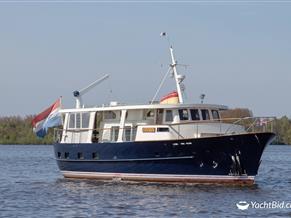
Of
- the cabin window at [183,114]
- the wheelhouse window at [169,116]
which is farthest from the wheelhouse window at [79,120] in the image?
the cabin window at [183,114]

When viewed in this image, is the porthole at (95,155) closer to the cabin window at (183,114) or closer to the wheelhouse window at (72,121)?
the wheelhouse window at (72,121)

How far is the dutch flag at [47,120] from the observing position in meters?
42.2

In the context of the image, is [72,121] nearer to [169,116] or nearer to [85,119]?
Result: [85,119]

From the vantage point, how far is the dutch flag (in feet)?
139

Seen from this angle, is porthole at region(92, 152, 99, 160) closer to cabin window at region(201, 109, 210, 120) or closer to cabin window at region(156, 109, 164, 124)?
cabin window at region(156, 109, 164, 124)

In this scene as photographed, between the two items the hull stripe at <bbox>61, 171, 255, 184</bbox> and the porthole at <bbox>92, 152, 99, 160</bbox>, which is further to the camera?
the porthole at <bbox>92, 152, 99, 160</bbox>

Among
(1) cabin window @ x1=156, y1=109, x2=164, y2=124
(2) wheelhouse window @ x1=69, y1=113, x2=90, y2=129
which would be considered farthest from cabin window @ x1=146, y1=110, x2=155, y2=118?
(2) wheelhouse window @ x1=69, y1=113, x2=90, y2=129

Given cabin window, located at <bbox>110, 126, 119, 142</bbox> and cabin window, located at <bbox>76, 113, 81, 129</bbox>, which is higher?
cabin window, located at <bbox>76, 113, 81, 129</bbox>

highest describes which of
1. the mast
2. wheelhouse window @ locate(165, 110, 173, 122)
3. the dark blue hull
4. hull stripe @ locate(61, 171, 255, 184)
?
the mast

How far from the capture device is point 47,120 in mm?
42688

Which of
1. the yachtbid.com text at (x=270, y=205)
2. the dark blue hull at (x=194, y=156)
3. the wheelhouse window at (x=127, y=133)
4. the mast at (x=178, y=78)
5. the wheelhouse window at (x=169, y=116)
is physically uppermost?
the mast at (x=178, y=78)

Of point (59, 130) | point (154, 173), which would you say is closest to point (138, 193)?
point (154, 173)

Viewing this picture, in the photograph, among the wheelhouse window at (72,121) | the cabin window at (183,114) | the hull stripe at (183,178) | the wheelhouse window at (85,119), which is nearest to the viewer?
the hull stripe at (183,178)

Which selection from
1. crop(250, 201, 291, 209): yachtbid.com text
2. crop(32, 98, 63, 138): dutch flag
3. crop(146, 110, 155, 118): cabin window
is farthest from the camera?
crop(32, 98, 63, 138): dutch flag
